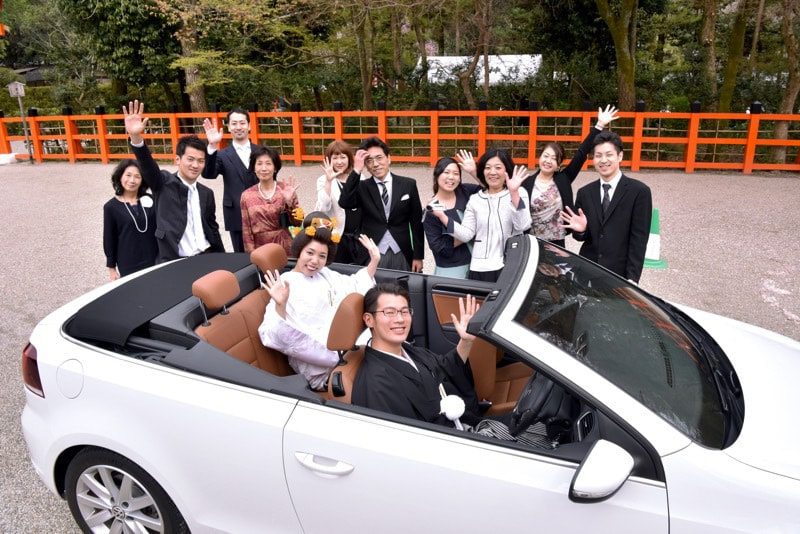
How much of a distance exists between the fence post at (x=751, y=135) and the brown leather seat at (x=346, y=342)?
13411 mm

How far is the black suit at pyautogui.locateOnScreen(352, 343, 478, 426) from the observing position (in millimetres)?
2506

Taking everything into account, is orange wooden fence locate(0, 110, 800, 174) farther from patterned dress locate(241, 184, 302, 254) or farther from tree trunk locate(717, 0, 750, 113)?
patterned dress locate(241, 184, 302, 254)

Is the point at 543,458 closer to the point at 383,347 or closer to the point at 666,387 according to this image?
the point at 666,387

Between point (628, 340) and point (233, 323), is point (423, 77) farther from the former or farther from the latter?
point (628, 340)

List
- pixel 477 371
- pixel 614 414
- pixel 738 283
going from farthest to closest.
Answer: pixel 738 283, pixel 477 371, pixel 614 414

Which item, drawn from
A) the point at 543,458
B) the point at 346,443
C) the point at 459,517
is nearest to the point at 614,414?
the point at 543,458

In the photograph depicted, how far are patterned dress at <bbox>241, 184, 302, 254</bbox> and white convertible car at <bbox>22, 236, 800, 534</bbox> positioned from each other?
1.87m

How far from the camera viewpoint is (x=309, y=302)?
3404 millimetres

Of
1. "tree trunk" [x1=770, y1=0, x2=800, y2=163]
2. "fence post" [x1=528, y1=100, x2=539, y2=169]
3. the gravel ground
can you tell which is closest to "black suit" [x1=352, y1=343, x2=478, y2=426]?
the gravel ground

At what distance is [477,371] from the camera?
10.7 feet

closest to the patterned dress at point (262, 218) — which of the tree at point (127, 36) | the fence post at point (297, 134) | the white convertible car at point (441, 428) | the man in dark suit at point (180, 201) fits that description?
the man in dark suit at point (180, 201)

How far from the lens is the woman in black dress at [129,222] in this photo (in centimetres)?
466

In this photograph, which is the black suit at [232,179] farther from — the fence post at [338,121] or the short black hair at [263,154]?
the fence post at [338,121]

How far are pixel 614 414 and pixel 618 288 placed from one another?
42.2 inches
